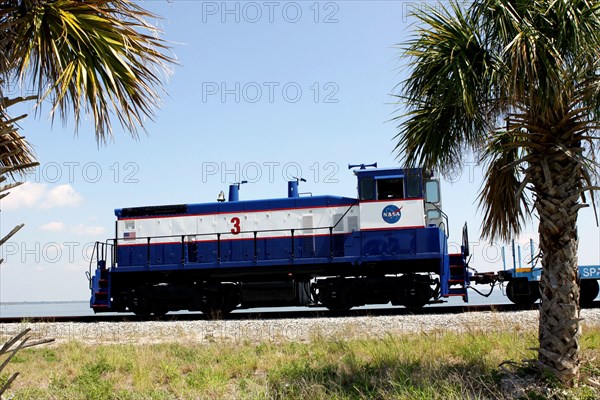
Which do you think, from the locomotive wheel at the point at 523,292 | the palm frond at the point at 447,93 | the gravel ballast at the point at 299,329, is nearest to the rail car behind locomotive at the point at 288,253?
the locomotive wheel at the point at 523,292

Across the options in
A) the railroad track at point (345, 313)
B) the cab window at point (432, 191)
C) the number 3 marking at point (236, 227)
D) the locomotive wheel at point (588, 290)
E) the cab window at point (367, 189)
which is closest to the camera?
the railroad track at point (345, 313)

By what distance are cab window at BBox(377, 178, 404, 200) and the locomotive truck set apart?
3 cm

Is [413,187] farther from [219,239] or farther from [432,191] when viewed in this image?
[219,239]

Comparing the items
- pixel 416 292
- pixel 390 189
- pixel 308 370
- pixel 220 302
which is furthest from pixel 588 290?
pixel 308 370

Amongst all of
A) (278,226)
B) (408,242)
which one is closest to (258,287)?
(278,226)

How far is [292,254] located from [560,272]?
11.2 m

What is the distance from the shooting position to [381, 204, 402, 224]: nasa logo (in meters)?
16.6

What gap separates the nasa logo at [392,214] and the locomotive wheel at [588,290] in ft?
17.8

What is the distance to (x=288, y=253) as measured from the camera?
17828 mm

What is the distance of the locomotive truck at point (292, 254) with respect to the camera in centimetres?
1655

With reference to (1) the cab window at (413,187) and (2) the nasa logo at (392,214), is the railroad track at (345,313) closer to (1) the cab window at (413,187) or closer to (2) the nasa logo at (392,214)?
(2) the nasa logo at (392,214)

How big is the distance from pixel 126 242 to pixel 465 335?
1196cm

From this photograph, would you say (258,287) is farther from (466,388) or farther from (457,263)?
(466,388)

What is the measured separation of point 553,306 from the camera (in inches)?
269
